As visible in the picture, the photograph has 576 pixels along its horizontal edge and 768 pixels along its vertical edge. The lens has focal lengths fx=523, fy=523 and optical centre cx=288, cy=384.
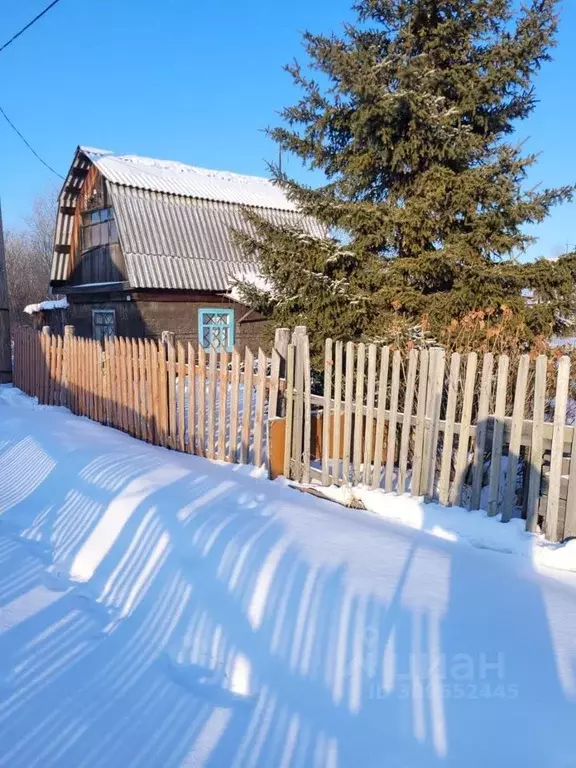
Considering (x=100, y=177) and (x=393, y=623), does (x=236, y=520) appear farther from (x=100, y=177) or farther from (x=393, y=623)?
(x=100, y=177)

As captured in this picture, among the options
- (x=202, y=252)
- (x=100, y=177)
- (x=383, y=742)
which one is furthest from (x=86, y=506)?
(x=100, y=177)

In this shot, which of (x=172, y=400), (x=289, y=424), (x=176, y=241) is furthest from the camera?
(x=176, y=241)

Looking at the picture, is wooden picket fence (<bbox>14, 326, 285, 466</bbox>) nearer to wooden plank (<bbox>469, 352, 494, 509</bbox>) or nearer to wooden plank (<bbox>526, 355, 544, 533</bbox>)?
wooden plank (<bbox>469, 352, 494, 509</bbox>)

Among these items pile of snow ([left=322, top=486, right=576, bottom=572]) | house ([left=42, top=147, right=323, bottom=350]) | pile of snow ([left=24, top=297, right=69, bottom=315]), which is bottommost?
pile of snow ([left=322, top=486, right=576, bottom=572])

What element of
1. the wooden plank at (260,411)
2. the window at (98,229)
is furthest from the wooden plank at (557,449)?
the window at (98,229)

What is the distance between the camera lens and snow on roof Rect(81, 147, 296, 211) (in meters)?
15.6

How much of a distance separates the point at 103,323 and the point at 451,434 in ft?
47.0

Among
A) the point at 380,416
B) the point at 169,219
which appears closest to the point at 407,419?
the point at 380,416

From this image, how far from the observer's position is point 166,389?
7.04 metres

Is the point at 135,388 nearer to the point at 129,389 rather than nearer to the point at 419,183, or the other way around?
the point at 129,389

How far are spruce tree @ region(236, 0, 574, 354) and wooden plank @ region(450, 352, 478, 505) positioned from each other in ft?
8.26

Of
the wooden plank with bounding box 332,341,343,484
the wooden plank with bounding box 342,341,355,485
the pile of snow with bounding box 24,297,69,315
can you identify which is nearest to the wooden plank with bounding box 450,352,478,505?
the wooden plank with bounding box 342,341,355,485

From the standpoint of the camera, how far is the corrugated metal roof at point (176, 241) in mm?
14656

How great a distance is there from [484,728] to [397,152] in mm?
6791
